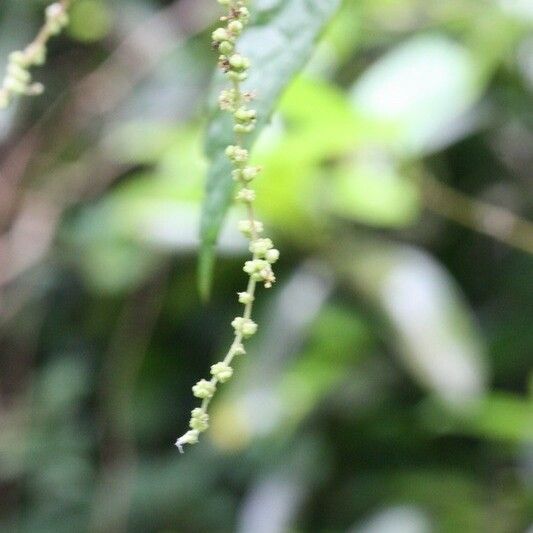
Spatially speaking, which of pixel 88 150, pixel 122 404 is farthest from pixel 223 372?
pixel 88 150

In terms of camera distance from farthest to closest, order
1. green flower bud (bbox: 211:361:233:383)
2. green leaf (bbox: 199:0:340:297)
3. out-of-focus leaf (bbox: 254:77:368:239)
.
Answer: out-of-focus leaf (bbox: 254:77:368:239) → green leaf (bbox: 199:0:340:297) → green flower bud (bbox: 211:361:233:383)

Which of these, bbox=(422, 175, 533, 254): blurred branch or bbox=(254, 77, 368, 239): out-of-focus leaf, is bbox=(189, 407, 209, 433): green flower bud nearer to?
bbox=(254, 77, 368, 239): out-of-focus leaf

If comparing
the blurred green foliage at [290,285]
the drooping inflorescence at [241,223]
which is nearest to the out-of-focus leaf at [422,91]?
the blurred green foliage at [290,285]

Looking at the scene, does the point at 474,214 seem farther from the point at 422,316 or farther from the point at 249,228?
the point at 249,228

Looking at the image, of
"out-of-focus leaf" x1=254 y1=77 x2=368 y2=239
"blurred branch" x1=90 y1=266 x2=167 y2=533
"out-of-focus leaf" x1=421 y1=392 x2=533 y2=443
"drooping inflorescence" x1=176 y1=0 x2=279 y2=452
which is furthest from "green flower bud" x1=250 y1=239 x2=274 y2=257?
"blurred branch" x1=90 y1=266 x2=167 y2=533

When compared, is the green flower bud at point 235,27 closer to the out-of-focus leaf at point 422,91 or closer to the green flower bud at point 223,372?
the green flower bud at point 223,372

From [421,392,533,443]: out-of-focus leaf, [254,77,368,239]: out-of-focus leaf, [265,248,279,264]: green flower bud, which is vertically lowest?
[265,248,279,264]: green flower bud

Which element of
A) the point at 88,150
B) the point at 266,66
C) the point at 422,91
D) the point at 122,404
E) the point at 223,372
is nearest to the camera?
the point at 223,372

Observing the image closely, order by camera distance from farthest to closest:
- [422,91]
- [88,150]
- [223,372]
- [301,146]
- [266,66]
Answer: [88,150], [422,91], [301,146], [266,66], [223,372]
